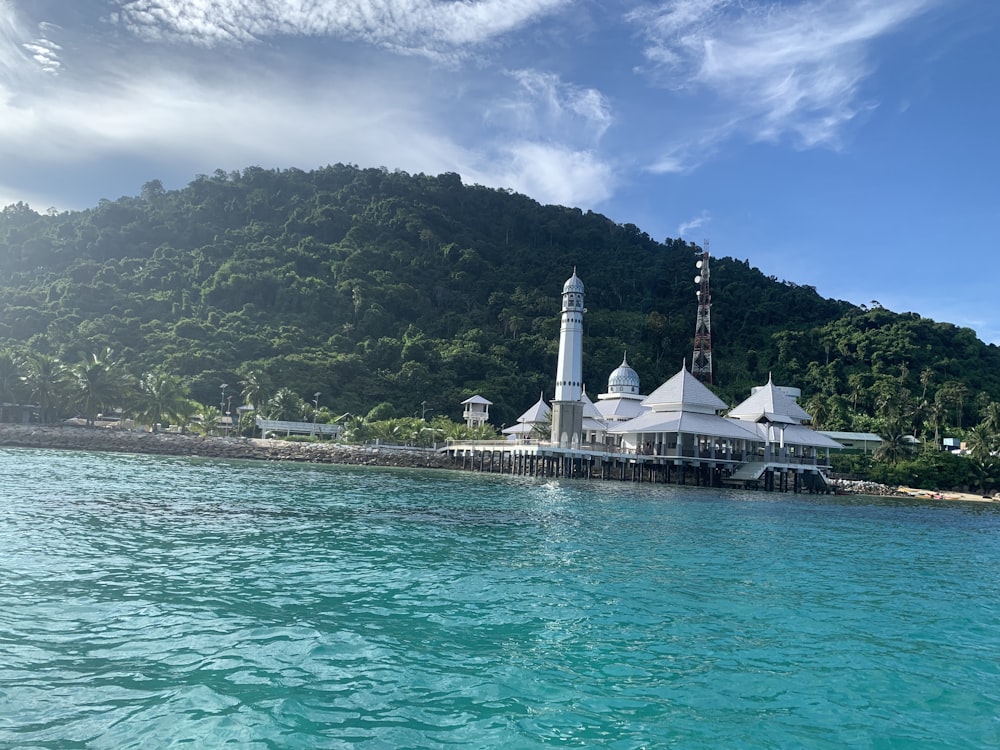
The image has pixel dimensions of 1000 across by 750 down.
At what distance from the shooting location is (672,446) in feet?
161

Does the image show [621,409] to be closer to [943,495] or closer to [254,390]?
[943,495]

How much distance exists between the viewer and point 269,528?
17.0 m

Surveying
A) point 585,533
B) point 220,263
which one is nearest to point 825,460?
point 585,533

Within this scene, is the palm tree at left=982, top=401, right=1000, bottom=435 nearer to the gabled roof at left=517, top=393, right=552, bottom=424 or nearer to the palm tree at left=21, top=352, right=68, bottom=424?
the gabled roof at left=517, top=393, right=552, bottom=424

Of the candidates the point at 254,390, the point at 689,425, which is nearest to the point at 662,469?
the point at 689,425

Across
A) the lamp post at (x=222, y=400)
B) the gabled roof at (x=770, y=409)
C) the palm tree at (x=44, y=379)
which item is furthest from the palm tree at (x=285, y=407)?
the gabled roof at (x=770, y=409)

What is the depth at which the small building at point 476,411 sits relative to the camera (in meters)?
72.4

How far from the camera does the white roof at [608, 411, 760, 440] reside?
46.8 meters

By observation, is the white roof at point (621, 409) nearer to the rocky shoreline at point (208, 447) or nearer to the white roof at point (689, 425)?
the white roof at point (689, 425)

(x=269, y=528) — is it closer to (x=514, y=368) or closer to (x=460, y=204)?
(x=514, y=368)

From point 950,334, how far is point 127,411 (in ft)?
299

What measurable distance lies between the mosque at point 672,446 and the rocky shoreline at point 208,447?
5589 millimetres

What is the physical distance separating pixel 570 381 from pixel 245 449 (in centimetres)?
2464

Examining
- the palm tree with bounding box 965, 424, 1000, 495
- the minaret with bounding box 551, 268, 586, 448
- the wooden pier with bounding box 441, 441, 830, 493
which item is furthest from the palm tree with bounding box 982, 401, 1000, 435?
the minaret with bounding box 551, 268, 586, 448
